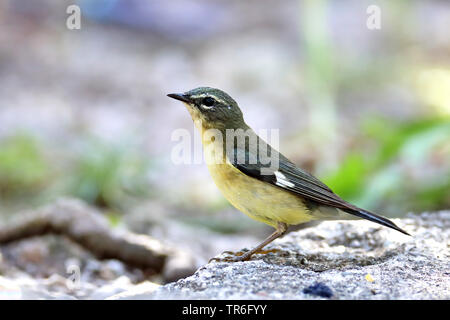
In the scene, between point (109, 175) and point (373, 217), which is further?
point (109, 175)

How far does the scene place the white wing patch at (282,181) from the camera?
399 cm

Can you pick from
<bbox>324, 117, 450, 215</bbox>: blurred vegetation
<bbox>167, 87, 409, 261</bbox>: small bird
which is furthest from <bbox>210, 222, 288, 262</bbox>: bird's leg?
<bbox>324, 117, 450, 215</bbox>: blurred vegetation

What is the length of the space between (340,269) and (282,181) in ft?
2.50

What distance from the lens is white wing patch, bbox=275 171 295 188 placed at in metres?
3.99

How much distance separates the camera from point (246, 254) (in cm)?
394

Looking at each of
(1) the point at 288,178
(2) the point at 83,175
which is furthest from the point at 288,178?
(2) the point at 83,175

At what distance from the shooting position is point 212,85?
37.2 feet

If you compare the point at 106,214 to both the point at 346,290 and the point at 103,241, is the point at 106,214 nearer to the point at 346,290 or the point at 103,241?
the point at 103,241

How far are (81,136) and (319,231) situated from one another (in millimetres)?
5558

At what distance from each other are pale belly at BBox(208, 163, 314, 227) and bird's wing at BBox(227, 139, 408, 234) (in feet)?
0.16

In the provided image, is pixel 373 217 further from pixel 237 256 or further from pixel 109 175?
pixel 109 175

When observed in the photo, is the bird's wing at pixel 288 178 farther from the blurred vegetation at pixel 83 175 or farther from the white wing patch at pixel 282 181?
the blurred vegetation at pixel 83 175

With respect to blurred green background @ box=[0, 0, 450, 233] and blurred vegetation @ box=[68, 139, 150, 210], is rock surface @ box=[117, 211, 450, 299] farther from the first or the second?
blurred vegetation @ box=[68, 139, 150, 210]
